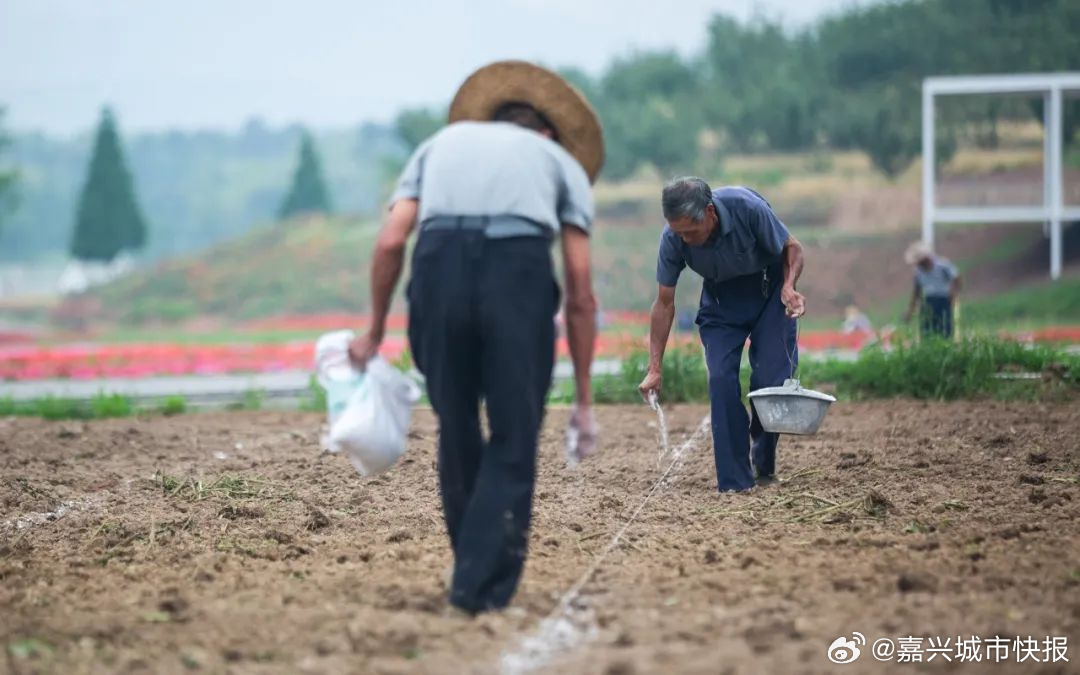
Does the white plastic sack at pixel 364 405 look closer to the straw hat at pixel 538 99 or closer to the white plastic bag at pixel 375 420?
the white plastic bag at pixel 375 420

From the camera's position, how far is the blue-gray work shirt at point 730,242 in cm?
739

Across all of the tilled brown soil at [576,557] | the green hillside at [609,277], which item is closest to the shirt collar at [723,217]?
the tilled brown soil at [576,557]

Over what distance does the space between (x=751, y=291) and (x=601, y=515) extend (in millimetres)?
1528

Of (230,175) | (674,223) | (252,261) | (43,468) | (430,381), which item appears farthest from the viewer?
(230,175)

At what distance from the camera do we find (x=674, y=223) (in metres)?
7.05

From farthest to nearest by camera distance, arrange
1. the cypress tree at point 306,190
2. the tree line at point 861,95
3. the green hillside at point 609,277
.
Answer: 1. the cypress tree at point 306,190
2. the tree line at point 861,95
3. the green hillside at point 609,277

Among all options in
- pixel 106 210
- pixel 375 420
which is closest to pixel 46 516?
pixel 375 420

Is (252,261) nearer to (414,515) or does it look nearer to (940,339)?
(940,339)

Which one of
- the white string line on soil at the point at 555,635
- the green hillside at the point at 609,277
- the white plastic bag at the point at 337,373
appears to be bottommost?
the green hillside at the point at 609,277

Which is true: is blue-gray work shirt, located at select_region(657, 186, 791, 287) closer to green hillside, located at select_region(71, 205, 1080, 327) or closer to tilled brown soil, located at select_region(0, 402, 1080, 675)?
tilled brown soil, located at select_region(0, 402, 1080, 675)

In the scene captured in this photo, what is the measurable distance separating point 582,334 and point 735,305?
292cm

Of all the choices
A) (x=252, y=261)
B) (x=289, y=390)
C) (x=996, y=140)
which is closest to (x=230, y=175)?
(x=252, y=261)

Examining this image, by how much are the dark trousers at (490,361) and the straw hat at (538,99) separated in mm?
544

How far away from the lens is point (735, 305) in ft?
25.7
